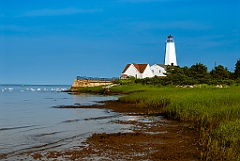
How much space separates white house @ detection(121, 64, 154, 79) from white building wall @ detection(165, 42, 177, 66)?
9.04m

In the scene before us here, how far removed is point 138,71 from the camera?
341ft

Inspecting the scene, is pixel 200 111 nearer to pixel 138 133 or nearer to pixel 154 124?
pixel 154 124

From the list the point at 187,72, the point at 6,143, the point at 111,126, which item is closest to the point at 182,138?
the point at 111,126

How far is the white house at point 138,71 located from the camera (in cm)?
10400

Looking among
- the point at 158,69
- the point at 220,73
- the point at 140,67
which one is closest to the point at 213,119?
the point at 220,73

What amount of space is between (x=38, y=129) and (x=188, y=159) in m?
9.92

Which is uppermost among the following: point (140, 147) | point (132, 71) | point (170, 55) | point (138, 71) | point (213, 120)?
point (170, 55)

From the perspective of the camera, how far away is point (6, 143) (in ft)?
46.7

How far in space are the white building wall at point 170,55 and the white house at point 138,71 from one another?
904 cm

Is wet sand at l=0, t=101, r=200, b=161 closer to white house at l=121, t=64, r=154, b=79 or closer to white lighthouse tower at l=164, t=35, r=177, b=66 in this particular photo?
white house at l=121, t=64, r=154, b=79

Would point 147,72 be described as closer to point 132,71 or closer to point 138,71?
point 138,71

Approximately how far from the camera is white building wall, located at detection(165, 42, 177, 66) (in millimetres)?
112625

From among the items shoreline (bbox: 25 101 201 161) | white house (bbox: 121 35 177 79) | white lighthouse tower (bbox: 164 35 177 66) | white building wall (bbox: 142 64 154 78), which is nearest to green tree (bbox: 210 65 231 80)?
white house (bbox: 121 35 177 79)

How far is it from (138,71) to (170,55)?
14.7 metres
